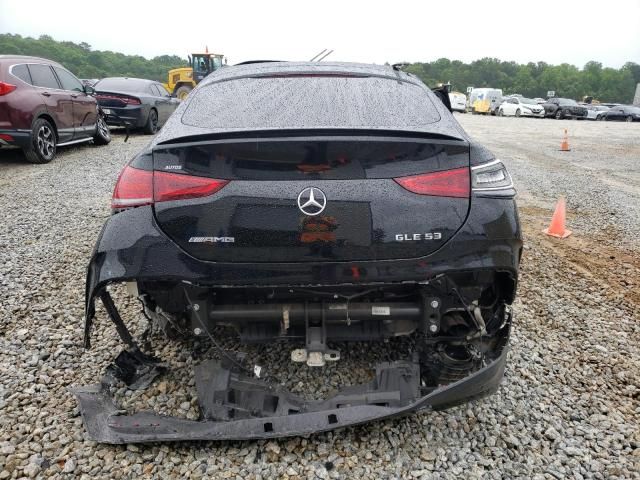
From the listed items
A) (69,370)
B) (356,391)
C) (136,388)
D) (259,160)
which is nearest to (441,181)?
(259,160)

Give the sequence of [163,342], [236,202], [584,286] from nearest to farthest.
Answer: [236,202], [163,342], [584,286]

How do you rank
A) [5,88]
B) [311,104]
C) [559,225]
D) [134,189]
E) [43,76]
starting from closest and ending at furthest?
[134,189], [311,104], [559,225], [5,88], [43,76]

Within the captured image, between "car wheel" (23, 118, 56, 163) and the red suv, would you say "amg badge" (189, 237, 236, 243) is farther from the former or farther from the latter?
"car wheel" (23, 118, 56, 163)

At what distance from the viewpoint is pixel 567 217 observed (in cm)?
647

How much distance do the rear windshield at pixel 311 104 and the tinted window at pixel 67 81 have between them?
7.94 metres

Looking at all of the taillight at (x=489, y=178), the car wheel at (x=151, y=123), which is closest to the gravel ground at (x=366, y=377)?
the taillight at (x=489, y=178)

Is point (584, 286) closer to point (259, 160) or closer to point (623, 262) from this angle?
point (623, 262)

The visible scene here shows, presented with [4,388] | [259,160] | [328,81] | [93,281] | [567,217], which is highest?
[328,81]

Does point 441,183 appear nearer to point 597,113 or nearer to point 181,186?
point 181,186

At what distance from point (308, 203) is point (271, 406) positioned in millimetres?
961

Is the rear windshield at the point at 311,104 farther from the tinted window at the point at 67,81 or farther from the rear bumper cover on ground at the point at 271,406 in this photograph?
the tinted window at the point at 67,81

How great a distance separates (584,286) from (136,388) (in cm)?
363

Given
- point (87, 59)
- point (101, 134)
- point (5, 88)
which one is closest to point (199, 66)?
point (101, 134)

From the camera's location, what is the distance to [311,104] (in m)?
2.57
